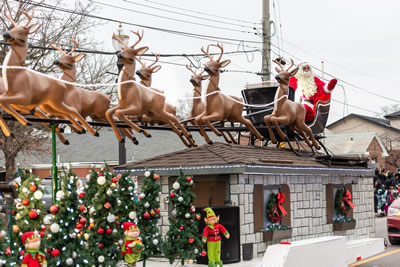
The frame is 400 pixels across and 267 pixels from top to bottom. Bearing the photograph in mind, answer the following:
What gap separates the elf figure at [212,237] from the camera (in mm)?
10641

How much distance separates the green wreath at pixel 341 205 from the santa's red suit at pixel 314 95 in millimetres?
2122

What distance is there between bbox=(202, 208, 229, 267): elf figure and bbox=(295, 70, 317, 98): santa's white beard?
635cm

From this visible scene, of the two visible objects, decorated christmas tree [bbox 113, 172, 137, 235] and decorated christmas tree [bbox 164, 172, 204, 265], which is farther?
decorated christmas tree [bbox 164, 172, 204, 265]

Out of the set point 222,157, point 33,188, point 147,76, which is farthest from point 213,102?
point 33,188

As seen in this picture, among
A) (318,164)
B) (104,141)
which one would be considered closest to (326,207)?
(318,164)

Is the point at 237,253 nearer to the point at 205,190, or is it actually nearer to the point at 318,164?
the point at 205,190

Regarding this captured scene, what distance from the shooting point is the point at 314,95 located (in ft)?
51.9

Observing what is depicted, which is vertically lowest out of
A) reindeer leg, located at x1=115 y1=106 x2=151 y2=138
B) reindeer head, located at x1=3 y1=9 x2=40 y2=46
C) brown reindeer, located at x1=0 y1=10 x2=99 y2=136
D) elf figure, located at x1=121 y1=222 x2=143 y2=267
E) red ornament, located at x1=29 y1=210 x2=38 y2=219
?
elf figure, located at x1=121 y1=222 x2=143 y2=267

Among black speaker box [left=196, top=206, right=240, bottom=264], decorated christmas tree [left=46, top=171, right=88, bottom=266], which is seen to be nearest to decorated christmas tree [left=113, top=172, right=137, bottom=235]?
black speaker box [left=196, top=206, right=240, bottom=264]

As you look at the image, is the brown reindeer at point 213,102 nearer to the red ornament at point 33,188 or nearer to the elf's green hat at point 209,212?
the elf's green hat at point 209,212

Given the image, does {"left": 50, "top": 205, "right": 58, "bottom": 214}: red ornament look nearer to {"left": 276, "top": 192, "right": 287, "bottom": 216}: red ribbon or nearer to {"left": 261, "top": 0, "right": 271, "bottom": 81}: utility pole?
{"left": 276, "top": 192, "right": 287, "bottom": 216}: red ribbon

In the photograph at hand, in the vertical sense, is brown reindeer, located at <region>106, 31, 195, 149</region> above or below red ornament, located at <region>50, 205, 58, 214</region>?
above

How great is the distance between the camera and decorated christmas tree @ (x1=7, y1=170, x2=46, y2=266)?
26.5 feet

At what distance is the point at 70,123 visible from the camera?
389 inches
